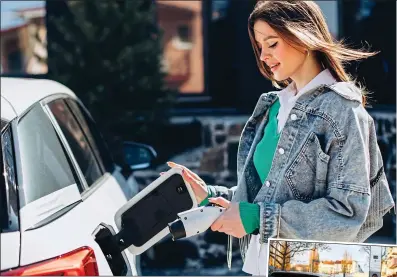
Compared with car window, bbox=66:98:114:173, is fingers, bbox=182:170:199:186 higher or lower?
Result: higher

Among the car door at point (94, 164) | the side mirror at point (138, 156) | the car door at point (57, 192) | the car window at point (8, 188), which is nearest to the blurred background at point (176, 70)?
the side mirror at point (138, 156)

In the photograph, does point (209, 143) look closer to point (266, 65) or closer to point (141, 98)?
point (141, 98)

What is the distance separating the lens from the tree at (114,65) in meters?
4.68

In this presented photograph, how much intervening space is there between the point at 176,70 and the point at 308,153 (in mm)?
2904

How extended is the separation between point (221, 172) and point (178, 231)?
2702 millimetres

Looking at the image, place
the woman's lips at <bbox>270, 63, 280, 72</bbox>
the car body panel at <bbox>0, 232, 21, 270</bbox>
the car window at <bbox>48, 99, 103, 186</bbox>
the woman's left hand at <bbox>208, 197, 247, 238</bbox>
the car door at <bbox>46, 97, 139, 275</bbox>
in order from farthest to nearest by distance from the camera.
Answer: the car window at <bbox>48, 99, 103, 186</bbox> < the car door at <bbox>46, 97, 139, 275</bbox> < the woman's lips at <bbox>270, 63, 280, 72</bbox> < the woman's left hand at <bbox>208, 197, 247, 238</bbox> < the car body panel at <bbox>0, 232, 21, 270</bbox>

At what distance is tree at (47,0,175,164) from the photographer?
4680 mm

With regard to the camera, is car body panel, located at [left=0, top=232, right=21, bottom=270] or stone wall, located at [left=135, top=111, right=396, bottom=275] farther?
stone wall, located at [left=135, top=111, right=396, bottom=275]

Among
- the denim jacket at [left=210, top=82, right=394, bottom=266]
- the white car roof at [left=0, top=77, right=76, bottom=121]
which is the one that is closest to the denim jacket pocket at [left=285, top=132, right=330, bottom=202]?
the denim jacket at [left=210, top=82, right=394, bottom=266]

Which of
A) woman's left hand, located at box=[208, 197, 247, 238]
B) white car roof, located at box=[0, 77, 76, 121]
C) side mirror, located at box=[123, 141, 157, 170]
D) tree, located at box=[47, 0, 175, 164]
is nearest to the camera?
woman's left hand, located at box=[208, 197, 247, 238]

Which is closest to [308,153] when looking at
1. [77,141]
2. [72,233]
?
[72,233]

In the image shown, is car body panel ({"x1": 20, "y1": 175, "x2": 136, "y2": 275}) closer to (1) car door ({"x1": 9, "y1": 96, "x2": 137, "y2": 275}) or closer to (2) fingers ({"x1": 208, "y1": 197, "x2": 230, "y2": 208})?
(1) car door ({"x1": 9, "y1": 96, "x2": 137, "y2": 275})

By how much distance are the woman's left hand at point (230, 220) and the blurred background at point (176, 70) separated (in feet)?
7.32

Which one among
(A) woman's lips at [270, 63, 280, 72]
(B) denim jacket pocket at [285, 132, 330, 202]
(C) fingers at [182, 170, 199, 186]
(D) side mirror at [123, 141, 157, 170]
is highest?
(A) woman's lips at [270, 63, 280, 72]
